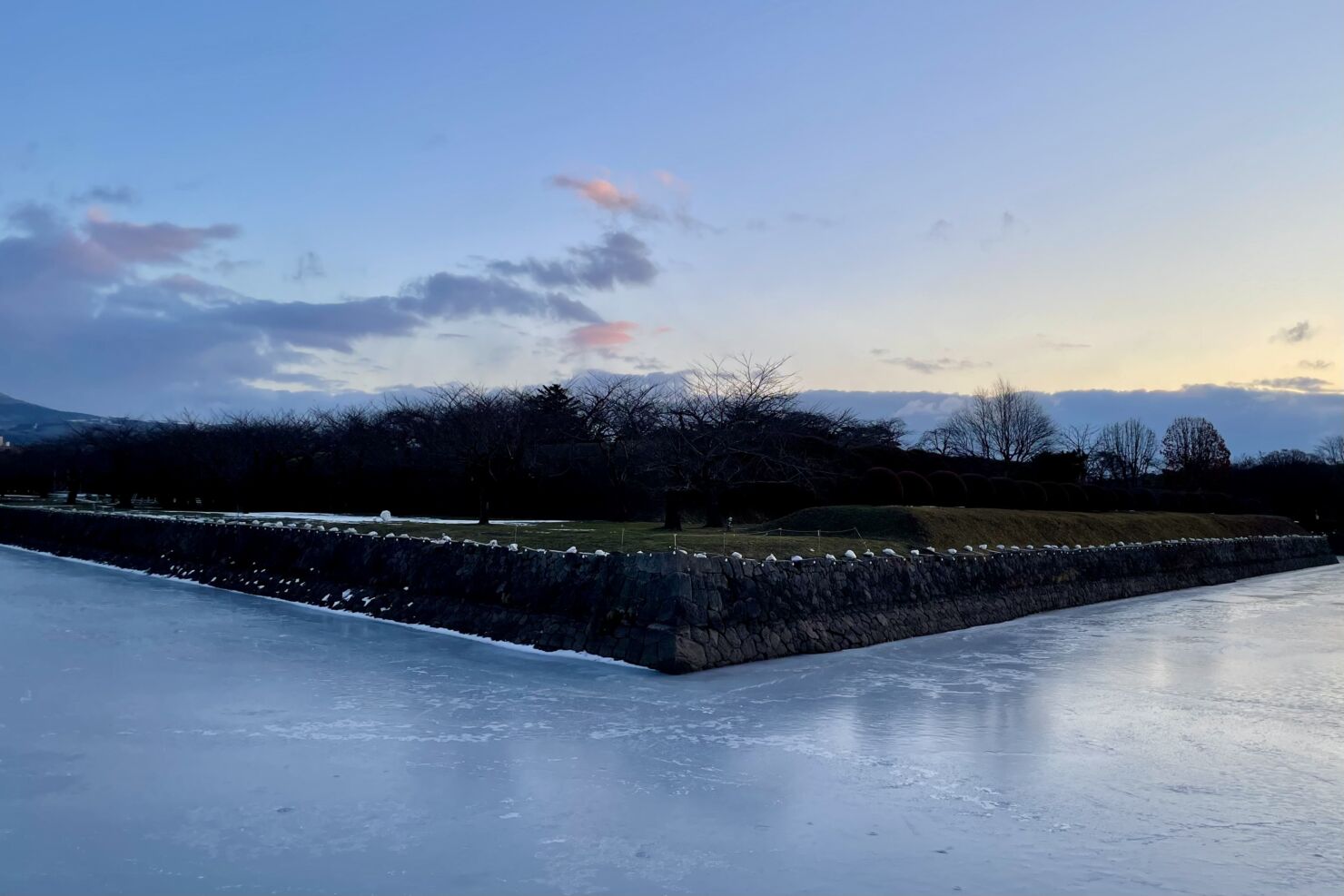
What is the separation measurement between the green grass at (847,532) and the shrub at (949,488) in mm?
2753

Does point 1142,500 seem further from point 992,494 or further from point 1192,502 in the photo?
point 992,494

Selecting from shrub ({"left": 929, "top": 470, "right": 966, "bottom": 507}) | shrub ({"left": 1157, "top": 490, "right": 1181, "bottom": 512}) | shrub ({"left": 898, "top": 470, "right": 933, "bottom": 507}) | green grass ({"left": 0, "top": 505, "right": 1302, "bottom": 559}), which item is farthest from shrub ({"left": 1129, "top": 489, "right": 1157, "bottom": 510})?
shrub ({"left": 898, "top": 470, "right": 933, "bottom": 507})

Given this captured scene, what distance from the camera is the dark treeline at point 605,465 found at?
2244 cm

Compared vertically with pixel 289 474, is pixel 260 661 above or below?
below

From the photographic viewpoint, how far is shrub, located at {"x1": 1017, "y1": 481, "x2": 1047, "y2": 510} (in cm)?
2781

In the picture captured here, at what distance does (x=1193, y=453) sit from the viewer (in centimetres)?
5331

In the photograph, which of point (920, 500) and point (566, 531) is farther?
point (920, 500)

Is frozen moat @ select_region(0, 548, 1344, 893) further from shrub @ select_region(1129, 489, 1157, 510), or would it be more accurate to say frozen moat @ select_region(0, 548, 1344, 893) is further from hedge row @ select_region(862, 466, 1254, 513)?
shrub @ select_region(1129, 489, 1157, 510)

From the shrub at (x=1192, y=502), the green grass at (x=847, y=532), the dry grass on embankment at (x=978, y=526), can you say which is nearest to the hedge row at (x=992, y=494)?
the shrub at (x=1192, y=502)

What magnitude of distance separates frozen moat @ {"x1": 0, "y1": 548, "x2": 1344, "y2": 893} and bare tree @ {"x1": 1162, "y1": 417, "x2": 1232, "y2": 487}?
150ft

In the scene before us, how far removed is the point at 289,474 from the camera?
110 ft

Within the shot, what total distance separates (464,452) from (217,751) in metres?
16.9

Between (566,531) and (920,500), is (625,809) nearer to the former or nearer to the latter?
(566,531)

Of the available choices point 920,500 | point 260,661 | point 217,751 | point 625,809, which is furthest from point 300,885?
point 920,500
